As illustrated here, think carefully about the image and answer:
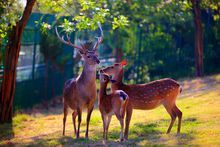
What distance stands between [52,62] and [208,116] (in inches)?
321

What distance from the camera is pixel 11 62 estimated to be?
12680mm

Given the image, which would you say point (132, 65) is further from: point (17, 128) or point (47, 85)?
point (17, 128)

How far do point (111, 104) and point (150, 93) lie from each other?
102 centimetres

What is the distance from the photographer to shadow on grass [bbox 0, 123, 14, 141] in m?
11.8

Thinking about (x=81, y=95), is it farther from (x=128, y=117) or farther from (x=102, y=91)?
(x=128, y=117)

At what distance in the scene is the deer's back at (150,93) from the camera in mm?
9938

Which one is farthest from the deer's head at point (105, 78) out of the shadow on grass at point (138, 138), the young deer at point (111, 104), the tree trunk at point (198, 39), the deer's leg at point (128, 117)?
the tree trunk at point (198, 39)

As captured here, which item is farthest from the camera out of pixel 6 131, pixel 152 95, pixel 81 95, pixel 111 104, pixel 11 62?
pixel 11 62

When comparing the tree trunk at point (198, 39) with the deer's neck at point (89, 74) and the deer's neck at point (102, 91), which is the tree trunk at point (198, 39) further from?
the deer's neck at point (102, 91)

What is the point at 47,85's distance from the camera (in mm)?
18109

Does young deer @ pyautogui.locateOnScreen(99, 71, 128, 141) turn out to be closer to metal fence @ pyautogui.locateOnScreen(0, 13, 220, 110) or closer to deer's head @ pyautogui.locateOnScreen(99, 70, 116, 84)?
deer's head @ pyautogui.locateOnScreen(99, 70, 116, 84)

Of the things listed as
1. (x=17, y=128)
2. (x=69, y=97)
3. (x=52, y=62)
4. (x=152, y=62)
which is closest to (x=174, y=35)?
(x=152, y=62)

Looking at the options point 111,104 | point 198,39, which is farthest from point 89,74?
point 198,39

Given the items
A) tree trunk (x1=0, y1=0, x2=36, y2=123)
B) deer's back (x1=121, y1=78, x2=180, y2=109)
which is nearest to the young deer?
deer's back (x1=121, y1=78, x2=180, y2=109)
